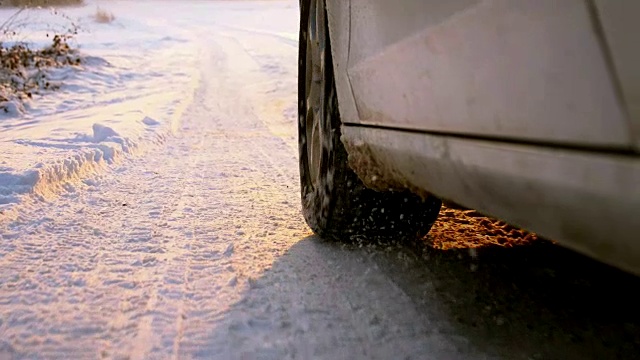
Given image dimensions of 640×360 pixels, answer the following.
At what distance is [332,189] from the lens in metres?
2.34

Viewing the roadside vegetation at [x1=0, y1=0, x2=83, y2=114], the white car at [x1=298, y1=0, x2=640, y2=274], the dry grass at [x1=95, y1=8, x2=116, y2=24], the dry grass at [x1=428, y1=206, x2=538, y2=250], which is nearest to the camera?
the white car at [x1=298, y1=0, x2=640, y2=274]

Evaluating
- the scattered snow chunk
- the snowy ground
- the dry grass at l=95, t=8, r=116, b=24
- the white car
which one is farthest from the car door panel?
the dry grass at l=95, t=8, r=116, b=24

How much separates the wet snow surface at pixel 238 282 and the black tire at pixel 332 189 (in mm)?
123

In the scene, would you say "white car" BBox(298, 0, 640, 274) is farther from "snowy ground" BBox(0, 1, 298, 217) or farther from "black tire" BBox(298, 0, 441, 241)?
"snowy ground" BBox(0, 1, 298, 217)

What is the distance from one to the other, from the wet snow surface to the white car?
0.47m

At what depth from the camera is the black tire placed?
2328mm

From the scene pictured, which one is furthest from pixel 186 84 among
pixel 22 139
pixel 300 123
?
pixel 300 123

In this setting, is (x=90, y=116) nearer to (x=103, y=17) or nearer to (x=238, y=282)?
(x=238, y=282)

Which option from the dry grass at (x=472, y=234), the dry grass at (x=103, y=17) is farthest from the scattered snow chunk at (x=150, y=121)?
the dry grass at (x=103, y=17)

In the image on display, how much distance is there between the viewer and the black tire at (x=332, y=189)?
2.33 metres

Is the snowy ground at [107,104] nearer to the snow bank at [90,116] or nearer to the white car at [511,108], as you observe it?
the snow bank at [90,116]

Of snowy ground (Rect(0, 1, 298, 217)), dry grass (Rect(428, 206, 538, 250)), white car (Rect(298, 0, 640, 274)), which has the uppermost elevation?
white car (Rect(298, 0, 640, 274))

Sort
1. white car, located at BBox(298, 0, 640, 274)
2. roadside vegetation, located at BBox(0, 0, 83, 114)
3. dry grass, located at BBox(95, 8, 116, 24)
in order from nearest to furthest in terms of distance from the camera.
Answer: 1. white car, located at BBox(298, 0, 640, 274)
2. roadside vegetation, located at BBox(0, 0, 83, 114)
3. dry grass, located at BBox(95, 8, 116, 24)

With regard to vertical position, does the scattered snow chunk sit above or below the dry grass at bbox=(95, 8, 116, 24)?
below
